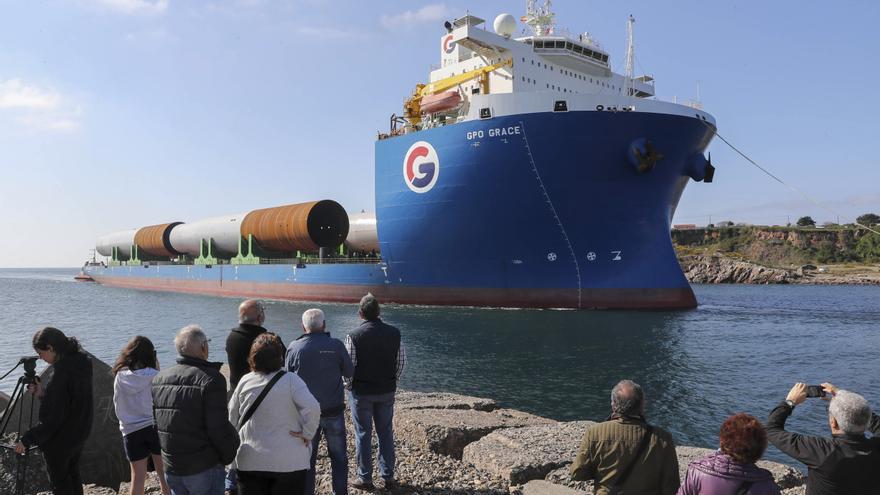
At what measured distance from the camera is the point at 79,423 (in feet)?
12.9

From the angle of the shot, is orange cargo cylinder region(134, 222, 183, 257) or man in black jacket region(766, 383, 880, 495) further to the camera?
orange cargo cylinder region(134, 222, 183, 257)

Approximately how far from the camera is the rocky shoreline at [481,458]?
483cm

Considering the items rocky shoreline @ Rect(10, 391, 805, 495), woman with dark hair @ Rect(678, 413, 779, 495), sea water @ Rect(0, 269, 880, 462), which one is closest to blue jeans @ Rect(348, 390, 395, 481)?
rocky shoreline @ Rect(10, 391, 805, 495)

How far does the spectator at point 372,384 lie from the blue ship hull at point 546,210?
1755 cm

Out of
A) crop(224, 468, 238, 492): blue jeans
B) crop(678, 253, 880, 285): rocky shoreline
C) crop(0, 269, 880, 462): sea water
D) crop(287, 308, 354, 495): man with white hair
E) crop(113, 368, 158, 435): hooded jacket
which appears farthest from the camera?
crop(678, 253, 880, 285): rocky shoreline

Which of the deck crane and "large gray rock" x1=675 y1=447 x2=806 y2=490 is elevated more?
the deck crane

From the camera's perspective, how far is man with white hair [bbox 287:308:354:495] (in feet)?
14.1

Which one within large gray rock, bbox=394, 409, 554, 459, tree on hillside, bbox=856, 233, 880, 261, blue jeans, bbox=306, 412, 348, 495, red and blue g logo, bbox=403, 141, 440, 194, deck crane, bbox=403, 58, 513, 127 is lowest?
large gray rock, bbox=394, 409, 554, 459

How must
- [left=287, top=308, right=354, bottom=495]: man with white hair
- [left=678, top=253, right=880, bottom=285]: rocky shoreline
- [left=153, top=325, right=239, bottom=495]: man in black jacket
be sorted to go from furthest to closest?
[left=678, top=253, right=880, bottom=285]: rocky shoreline, [left=287, top=308, right=354, bottom=495]: man with white hair, [left=153, top=325, right=239, bottom=495]: man in black jacket

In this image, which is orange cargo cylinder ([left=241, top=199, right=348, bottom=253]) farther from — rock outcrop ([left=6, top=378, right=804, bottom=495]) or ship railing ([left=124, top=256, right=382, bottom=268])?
rock outcrop ([left=6, top=378, right=804, bottom=495])

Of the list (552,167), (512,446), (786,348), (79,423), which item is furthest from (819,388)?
(552,167)

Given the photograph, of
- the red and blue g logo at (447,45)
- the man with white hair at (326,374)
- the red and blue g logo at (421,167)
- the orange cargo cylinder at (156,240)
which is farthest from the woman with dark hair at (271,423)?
the orange cargo cylinder at (156,240)

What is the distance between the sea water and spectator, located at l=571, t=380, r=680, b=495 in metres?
6.04

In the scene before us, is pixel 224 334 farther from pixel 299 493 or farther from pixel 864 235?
pixel 864 235
